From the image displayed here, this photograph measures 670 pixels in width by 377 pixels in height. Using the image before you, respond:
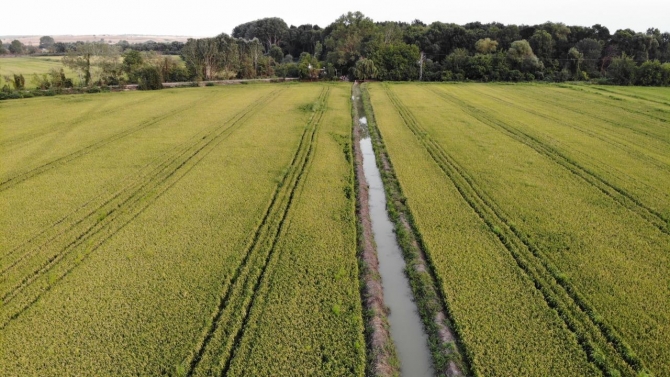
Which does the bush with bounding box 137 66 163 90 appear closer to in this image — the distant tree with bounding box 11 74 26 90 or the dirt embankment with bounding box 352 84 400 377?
the distant tree with bounding box 11 74 26 90

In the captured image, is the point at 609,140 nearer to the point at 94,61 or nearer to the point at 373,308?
the point at 373,308

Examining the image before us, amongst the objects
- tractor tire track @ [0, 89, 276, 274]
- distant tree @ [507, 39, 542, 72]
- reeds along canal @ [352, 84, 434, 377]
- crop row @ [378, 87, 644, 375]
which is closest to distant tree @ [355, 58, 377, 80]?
distant tree @ [507, 39, 542, 72]

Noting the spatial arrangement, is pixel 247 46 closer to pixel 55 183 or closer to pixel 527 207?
pixel 55 183

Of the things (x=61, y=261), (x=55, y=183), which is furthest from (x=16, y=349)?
(x=55, y=183)

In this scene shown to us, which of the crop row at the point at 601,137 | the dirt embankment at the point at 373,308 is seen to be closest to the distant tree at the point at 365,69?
the crop row at the point at 601,137

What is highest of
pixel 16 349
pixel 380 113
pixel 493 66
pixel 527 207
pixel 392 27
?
pixel 392 27
